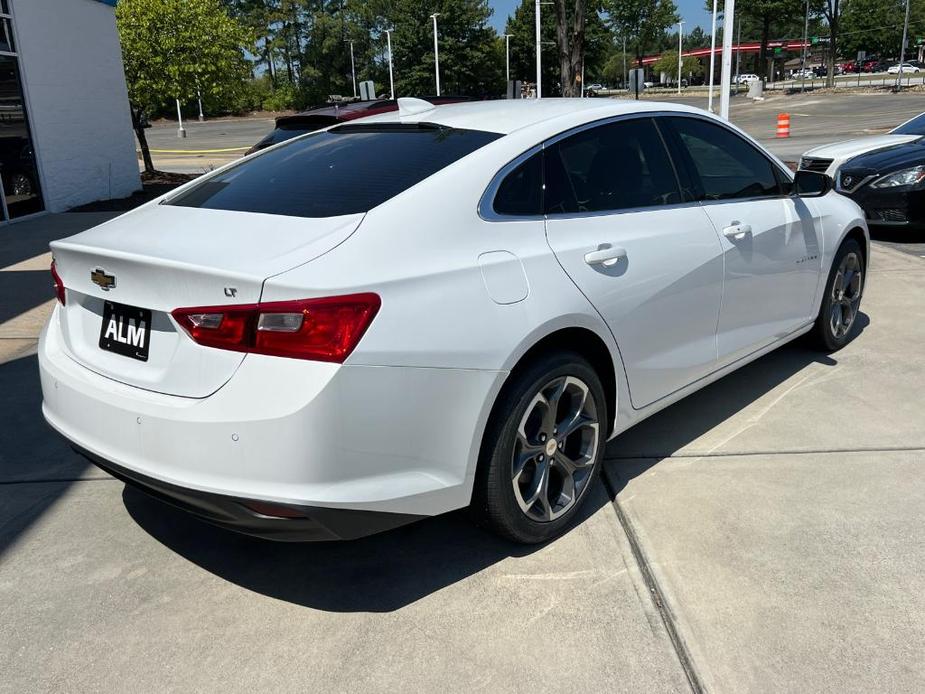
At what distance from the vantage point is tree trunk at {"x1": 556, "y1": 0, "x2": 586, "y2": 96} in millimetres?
24312

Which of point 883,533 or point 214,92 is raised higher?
point 214,92

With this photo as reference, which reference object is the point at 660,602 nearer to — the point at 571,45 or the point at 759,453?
the point at 759,453

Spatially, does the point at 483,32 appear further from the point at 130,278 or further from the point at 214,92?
the point at 130,278

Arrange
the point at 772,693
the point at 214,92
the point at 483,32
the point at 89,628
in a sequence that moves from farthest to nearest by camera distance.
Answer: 1. the point at 483,32
2. the point at 214,92
3. the point at 89,628
4. the point at 772,693

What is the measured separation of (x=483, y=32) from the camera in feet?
258

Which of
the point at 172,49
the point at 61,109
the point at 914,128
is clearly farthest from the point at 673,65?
the point at 61,109

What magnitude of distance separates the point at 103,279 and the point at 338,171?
0.95 meters

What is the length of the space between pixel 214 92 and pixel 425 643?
672 inches

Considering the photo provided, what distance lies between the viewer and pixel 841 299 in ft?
17.1

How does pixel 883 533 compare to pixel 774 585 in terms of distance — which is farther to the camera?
pixel 883 533

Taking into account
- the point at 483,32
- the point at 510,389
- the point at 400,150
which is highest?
the point at 483,32

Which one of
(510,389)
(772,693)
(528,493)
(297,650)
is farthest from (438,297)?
(772,693)

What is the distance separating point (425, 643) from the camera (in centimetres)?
266

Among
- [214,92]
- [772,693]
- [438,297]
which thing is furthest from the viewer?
[214,92]
